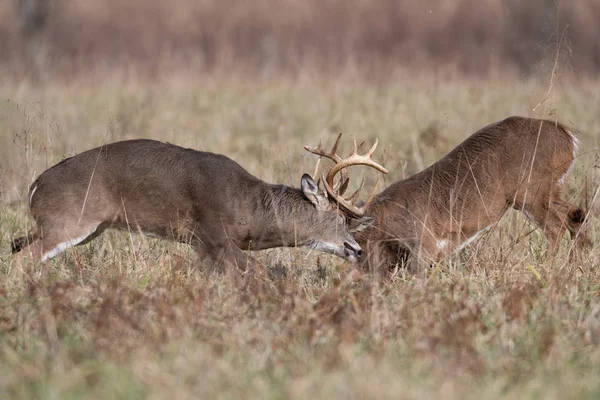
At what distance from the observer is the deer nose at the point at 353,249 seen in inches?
310

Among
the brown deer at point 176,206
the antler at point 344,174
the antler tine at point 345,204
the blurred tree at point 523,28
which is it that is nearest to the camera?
the brown deer at point 176,206

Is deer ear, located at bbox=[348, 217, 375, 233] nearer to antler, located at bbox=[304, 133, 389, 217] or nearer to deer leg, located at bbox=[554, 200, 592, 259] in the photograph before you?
antler, located at bbox=[304, 133, 389, 217]

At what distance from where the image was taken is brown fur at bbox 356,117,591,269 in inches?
310

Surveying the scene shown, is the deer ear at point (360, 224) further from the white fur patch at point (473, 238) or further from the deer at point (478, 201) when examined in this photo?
the white fur patch at point (473, 238)

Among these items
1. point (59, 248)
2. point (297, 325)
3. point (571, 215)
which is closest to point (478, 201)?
point (571, 215)

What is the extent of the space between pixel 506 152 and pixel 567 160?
0.48m

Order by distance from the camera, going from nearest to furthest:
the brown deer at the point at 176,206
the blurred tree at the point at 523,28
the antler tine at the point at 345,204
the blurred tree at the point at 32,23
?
the brown deer at the point at 176,206, the antler tine at the point at 345,204, the blurred tree at the point at 523,28, the blurred tree at the point at 32,23

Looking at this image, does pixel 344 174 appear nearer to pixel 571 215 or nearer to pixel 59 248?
pixel 571 215

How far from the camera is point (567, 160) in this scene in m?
7.96

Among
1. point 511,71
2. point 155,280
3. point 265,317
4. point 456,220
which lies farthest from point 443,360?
point 511,71

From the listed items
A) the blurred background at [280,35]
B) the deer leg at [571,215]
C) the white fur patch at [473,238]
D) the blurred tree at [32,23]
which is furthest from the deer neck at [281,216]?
the blurred tree at [32,23]

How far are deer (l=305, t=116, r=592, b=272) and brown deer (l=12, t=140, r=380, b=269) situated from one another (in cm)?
20

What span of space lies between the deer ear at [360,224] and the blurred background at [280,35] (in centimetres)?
1097

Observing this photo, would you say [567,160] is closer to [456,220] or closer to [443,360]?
[456,220]
